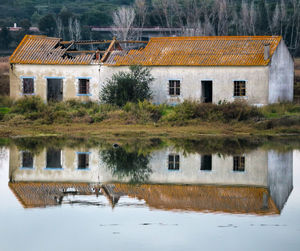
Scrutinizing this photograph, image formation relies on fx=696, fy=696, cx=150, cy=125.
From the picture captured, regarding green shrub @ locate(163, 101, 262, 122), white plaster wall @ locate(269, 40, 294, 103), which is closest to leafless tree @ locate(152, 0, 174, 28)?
white plaster wall @ locate(269, 40, 294, 103)

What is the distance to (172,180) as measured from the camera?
16.5 m

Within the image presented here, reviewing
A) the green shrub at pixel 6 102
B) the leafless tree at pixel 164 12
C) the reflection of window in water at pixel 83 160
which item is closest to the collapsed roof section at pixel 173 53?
the green shrub at pixel 6 102

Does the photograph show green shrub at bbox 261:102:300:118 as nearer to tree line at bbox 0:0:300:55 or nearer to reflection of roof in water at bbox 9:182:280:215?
reflection of roof in water at bbox 9:182:280:215

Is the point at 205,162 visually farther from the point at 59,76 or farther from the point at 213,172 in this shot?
the point at 59,76

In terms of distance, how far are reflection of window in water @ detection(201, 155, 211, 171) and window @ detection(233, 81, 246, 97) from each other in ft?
37.7

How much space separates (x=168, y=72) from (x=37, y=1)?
83.1m

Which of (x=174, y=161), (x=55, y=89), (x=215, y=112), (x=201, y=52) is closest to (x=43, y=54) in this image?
(x=55, y=89)

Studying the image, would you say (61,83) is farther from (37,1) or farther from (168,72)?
(37,1)

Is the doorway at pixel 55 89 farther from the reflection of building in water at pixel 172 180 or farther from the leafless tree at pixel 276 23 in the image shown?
the leafless tree at pixel 276 23

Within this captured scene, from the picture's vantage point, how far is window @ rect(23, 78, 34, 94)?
32875 mm

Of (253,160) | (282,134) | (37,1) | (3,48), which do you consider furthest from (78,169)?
(37,1)

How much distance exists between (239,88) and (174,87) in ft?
9.74

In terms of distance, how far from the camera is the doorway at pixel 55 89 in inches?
1314

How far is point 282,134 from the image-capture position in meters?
25.5
